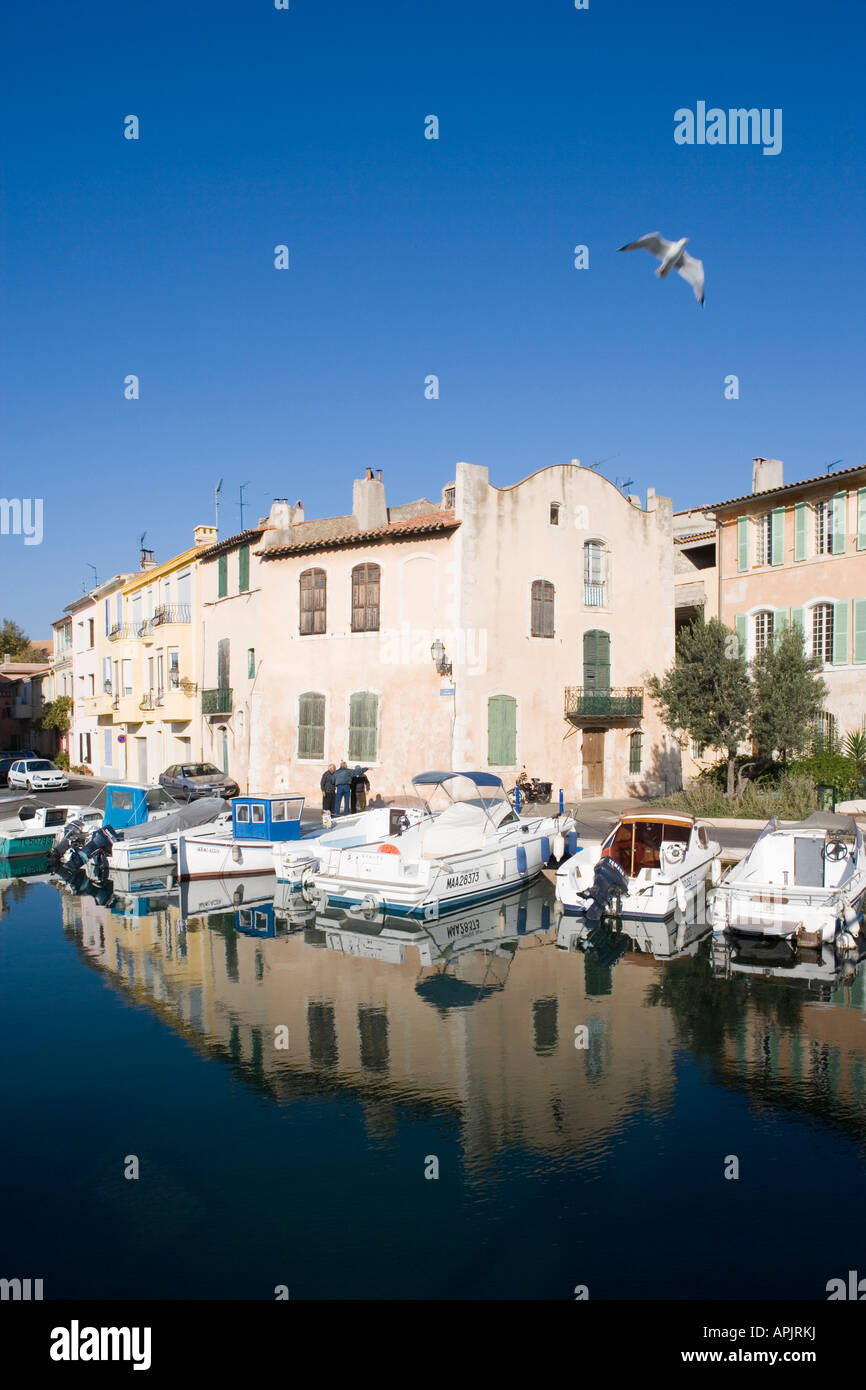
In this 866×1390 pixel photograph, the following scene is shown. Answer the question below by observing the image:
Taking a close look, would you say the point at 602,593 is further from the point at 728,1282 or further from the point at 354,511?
the point at 728,1282

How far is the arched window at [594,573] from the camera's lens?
101 ft

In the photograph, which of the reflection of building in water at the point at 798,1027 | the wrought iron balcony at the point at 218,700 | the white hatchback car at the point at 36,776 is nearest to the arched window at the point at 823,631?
the reflection of building in water at the point at 798,1027

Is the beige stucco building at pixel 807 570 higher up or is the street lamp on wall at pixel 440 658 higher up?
the beige stucco building at pixel 807 570

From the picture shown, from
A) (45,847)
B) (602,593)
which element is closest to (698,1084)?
(45,847)

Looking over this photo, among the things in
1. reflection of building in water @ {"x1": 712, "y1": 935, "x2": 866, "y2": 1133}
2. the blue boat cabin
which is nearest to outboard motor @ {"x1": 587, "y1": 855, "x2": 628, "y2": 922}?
reflection of building in water @ {"x1": 712, "y1": 935, "x2": 866, "y2": 1133}

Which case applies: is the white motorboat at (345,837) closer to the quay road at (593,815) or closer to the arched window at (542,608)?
the quay road at (593,815)

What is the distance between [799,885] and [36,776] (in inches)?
1276

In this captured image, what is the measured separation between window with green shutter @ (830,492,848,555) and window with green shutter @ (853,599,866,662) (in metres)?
1.68

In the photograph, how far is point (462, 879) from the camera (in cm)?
1775

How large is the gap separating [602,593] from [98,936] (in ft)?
63.1

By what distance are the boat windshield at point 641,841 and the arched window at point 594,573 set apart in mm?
13676

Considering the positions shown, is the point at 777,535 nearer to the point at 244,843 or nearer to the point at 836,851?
the point at 836,851

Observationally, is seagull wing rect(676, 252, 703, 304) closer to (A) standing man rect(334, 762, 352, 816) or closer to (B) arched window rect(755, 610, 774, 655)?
(A) standing man rect(334, 762, 352, 816)

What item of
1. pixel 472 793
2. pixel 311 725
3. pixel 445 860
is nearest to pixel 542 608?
pixel 311 725
